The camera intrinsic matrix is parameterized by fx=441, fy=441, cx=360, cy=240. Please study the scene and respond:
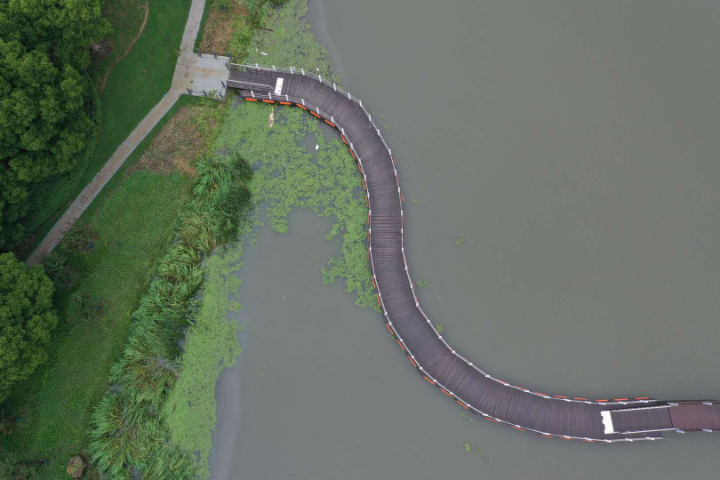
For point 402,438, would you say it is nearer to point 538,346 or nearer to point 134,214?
point 538,346

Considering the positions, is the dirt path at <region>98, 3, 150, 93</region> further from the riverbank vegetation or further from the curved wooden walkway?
the curved wooden walkway

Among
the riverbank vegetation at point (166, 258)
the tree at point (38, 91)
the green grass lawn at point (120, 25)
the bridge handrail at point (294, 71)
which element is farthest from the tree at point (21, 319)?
the bridge handrail at point (294, 71)

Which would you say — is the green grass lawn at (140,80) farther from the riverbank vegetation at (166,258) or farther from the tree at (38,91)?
the tree at (38,91)

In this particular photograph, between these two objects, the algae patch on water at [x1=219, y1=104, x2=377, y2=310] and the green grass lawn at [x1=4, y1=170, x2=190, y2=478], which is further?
the algae patch on water at [x1=219, y1=104, x2=377, y2=310]

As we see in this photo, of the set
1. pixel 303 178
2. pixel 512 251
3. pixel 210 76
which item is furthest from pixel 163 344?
pixel 512 251

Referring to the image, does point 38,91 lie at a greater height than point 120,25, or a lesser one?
lesser

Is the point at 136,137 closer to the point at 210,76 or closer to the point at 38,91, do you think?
the point at 210,76

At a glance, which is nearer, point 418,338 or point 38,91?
point 38,91

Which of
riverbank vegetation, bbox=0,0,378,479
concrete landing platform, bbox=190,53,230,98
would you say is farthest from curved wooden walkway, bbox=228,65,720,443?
riverbank vegetation, bbox=0,0,378,479
